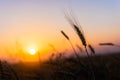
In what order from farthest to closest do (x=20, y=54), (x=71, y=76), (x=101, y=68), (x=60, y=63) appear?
(x=20, y=54) → (x=60, y=63) → (x=101, y=68) → (x=71, y=76)

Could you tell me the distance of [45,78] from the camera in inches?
213

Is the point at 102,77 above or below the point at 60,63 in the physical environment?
below

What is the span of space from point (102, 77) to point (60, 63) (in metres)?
0.78

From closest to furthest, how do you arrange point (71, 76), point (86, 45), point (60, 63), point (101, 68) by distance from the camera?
1. point (86, 45)
2. point (71, 76)
3. point (101, 68)
4. point (60, 63)

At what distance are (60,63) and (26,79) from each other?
0.55m

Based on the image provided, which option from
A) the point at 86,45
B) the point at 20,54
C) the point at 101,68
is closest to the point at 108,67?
the point at 101,68

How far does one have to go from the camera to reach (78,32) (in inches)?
185

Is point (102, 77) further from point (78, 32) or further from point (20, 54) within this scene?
point (20, 54)

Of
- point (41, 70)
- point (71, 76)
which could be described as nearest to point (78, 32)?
point (71, 76)

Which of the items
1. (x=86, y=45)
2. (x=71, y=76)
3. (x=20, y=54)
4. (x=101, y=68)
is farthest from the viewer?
(x=20, y=54)

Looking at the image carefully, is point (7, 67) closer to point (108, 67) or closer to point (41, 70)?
point (41, 70)

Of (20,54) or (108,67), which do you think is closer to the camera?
(108,67)

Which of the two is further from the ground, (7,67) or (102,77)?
(7,67)

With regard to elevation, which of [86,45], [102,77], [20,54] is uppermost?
[20,54]
